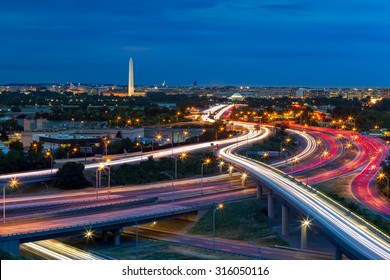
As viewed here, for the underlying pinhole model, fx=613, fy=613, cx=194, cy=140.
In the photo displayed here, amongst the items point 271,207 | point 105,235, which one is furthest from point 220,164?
point 105,235

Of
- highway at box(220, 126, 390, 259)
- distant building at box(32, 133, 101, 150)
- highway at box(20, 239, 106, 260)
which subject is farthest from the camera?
distant building at box(32, 133, 101, 150)

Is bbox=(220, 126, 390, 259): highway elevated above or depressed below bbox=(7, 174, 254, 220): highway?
above

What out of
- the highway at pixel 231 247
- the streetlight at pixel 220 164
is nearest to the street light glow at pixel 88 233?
the highway at pixel 231 247

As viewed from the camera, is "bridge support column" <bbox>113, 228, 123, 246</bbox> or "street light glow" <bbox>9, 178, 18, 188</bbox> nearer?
"bridge support column" <bbox>113, 228, 123, 246</bbox>

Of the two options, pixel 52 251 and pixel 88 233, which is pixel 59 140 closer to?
pixel 88 233

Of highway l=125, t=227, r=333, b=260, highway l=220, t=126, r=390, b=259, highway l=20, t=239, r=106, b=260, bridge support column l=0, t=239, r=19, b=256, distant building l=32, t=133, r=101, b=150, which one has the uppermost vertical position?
distant building l=32, t=133, r=101, b=150

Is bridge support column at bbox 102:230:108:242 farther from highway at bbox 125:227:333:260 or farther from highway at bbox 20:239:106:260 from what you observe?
highway at bbox 20:239:106:260

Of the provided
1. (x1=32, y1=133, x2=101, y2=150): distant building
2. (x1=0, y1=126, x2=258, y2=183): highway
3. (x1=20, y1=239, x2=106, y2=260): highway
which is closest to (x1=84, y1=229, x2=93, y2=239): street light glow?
(x1=20, y1=239, x2=106, y2=260): highway

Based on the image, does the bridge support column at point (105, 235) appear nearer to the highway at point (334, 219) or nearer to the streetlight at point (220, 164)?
the highway at point (334, 219)
